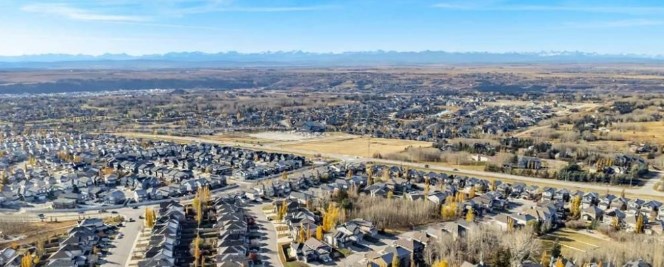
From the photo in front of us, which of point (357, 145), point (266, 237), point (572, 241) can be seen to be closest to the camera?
point (572, 241)

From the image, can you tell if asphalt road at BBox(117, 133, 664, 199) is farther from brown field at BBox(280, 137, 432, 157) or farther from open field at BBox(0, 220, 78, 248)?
open field at BBox(0, 220, 78, 248)

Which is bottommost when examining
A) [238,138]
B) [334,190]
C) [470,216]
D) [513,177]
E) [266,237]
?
[238,138]

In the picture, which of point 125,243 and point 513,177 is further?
point 513,177

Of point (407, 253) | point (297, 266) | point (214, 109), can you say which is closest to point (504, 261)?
point (407, 253)

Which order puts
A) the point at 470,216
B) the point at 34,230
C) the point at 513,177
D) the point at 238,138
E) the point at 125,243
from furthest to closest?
the point at 238,138, the point at 513,177, the point at 470,216, the point at 34,230, the point at 125,243

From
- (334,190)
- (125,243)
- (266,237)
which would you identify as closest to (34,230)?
(125,243)

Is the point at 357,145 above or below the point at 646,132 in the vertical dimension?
below

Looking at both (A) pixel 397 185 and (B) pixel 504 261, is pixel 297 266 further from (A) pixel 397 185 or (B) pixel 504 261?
(A) pixel 397 185

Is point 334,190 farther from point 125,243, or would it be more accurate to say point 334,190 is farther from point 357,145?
point 357,145

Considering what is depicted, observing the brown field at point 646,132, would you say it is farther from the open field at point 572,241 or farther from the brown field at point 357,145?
the open field at point 572,241
